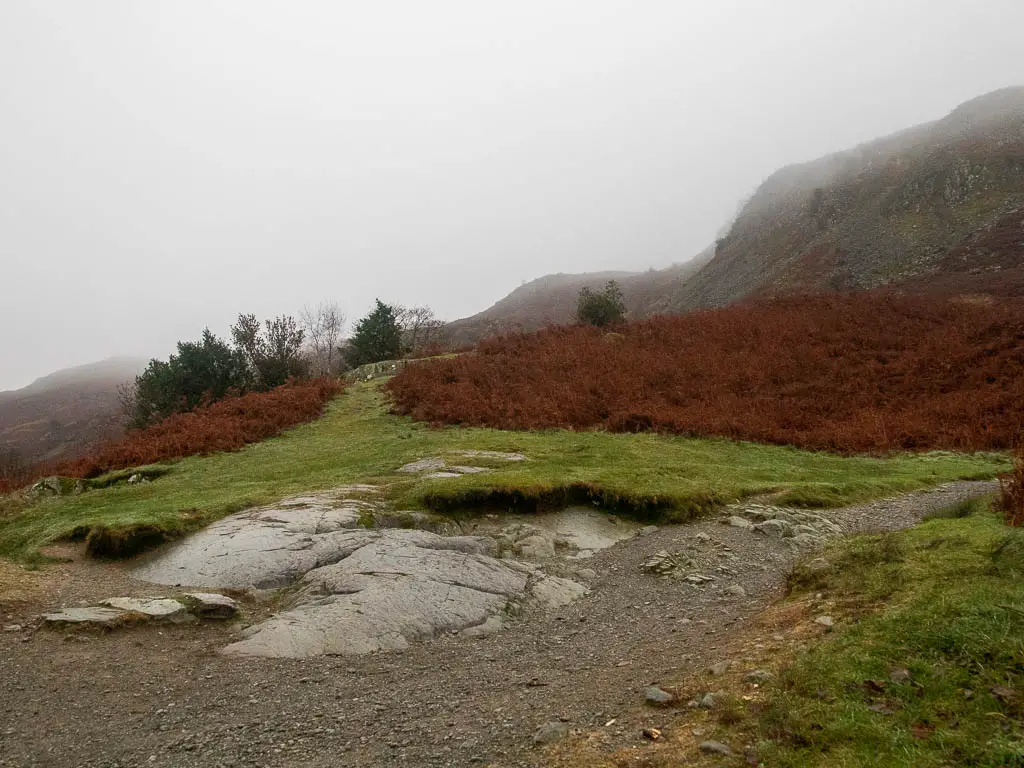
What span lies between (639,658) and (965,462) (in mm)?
19097

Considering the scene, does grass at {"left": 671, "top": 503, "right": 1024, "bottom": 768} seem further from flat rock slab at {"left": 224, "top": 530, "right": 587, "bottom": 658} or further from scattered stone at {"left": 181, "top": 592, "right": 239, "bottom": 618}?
scattered stone at {"left": 181, "top": 592, "right": 239, "bottom": 618}

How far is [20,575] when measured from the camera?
10.7 metres

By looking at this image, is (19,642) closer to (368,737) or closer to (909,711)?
(368,737)

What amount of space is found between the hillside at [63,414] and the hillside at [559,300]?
48649mm

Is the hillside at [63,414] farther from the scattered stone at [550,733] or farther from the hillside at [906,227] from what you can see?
the hillside at [906,227]

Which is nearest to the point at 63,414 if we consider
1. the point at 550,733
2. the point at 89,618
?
the point at 89,618

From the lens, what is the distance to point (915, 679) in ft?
15.6

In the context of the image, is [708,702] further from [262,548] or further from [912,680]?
[262,548]

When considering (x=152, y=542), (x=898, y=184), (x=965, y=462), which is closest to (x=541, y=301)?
(x=898, y=184)

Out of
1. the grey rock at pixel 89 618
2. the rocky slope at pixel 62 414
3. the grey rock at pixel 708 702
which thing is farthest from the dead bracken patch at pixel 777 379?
the rocky slope at pixel 62 414

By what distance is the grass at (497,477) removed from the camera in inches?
542

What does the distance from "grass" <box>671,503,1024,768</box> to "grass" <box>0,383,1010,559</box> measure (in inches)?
291

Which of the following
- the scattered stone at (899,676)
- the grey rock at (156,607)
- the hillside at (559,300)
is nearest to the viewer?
the scattered stone at (899,676)

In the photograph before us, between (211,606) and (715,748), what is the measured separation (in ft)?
26.3
